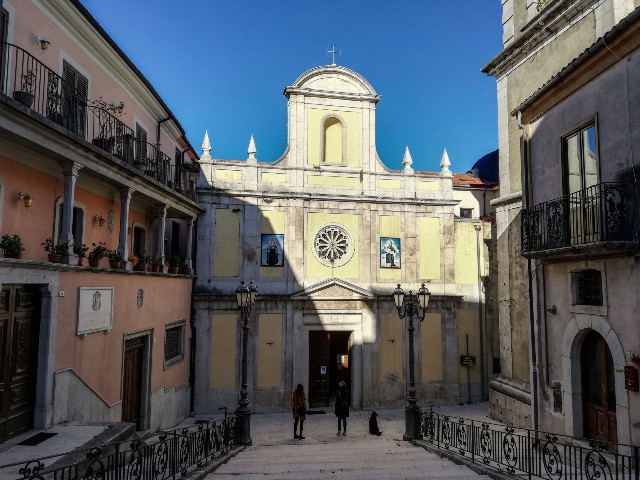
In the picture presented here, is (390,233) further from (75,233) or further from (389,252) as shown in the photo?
(75,233)

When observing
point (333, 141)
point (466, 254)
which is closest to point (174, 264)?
point (333, 141)

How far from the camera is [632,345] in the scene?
898 cm

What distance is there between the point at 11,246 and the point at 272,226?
41.1ft

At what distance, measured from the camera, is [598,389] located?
1037 centimetres

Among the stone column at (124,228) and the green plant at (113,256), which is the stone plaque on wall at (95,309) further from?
the stone column at (124,228)

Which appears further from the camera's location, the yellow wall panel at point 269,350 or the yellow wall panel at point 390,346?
the yellow wall panel at point 390,346

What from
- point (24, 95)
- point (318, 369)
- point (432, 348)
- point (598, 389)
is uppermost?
point (24, 95)

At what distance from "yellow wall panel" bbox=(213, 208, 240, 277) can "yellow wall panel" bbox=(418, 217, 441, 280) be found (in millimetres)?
8422

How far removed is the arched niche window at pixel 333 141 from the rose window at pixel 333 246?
323cm

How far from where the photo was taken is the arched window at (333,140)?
22281 millimetres

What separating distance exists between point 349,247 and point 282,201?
3.67 metres

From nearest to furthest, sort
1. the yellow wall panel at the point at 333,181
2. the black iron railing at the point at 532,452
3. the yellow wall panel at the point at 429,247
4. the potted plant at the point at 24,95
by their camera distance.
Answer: the black iron railing at the point at 532,452 → the potted plant at the point at 24,95 → the yellow wall panel at the point at 333,181 → the yellow wall panel at the point at 429,247

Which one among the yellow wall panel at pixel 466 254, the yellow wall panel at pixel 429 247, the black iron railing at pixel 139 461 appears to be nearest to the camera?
the black iron railing at pixel 139 461

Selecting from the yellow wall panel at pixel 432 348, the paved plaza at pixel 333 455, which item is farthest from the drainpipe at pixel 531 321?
the yellow wall panel at pixel 432 348
